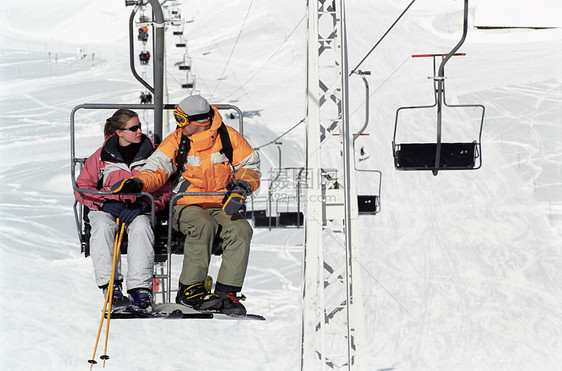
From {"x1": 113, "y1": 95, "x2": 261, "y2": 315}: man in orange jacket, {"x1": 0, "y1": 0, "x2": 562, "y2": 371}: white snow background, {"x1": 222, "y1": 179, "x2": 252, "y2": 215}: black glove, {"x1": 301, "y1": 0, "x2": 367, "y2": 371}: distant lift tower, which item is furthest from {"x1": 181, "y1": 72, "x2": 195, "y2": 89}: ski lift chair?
{"x1": 222, "y1": 179, "x2": 252, "y2": 215}: black glove

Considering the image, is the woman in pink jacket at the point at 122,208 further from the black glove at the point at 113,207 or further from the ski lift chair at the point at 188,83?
the ski lift chair at the point at 188,83

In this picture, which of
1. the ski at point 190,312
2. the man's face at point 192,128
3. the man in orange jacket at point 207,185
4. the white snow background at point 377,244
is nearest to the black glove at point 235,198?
the man in orange jacket at point 207,185

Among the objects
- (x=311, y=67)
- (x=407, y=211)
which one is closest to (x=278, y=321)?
(x=407, y=211)

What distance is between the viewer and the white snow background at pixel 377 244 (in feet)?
72.1

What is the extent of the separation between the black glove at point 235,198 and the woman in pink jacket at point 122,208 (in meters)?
0.59

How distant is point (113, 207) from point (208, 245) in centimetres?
75

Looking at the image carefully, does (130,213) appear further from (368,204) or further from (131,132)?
(368,204)

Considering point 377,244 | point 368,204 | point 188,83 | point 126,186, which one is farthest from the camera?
point 188,83

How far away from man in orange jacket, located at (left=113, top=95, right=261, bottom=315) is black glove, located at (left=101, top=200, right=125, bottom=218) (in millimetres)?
323

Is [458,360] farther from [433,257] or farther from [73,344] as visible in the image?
[73,344]

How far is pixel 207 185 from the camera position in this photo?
5.99m

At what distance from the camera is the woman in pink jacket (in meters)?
5.80

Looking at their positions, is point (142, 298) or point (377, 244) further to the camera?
point (377, 244)

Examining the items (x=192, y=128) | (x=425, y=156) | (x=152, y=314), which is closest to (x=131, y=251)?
(x=152, y=314)
